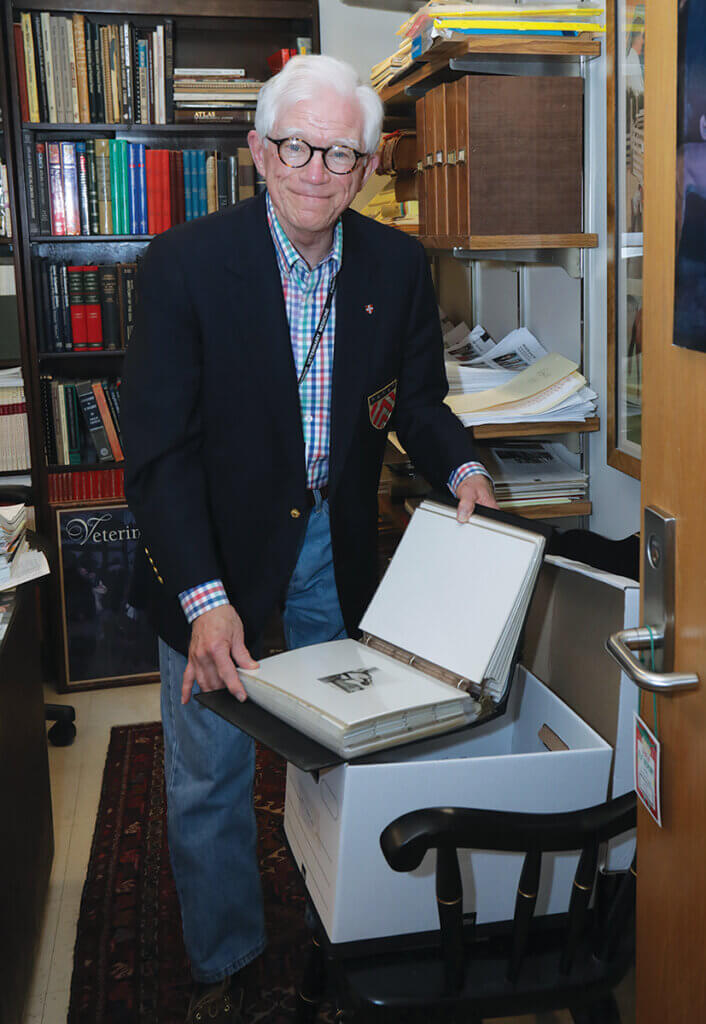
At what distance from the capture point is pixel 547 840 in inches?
45.5

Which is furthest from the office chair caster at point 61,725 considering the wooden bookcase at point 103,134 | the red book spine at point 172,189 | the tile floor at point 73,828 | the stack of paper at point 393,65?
the stack of paper at point 393,65

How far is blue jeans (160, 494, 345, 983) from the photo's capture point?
163 centimetres

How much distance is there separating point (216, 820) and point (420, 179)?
58.9 inches

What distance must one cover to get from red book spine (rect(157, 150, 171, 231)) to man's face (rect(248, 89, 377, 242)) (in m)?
1.93

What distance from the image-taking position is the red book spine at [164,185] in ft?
10.8

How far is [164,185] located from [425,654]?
245cm

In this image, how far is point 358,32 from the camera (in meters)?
3.42

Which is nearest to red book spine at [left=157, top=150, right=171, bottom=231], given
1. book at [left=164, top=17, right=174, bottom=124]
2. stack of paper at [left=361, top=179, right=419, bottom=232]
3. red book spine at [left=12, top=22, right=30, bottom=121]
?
book at [left=164, top=17, right=174, bottom=124]

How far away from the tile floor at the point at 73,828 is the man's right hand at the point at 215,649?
0.85 m

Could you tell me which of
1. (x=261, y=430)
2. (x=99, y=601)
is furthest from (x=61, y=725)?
(x=261, y=430)

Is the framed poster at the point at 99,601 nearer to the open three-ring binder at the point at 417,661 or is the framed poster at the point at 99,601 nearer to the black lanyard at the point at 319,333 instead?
the black lanyard at the point at 319,333

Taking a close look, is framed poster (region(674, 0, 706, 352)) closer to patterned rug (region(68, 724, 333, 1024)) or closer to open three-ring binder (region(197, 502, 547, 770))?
open three-ring binder (region(197, 502, 547, 770))

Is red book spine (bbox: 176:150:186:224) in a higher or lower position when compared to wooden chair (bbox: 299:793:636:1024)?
higher

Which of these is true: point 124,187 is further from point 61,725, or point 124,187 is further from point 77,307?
point 61,725
